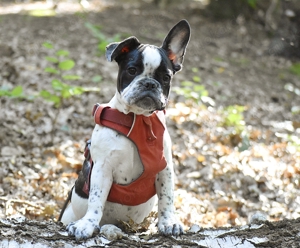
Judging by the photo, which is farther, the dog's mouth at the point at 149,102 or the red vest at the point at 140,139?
the red vest at the point at 140,139

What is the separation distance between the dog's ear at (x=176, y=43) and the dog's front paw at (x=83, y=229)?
130 cm

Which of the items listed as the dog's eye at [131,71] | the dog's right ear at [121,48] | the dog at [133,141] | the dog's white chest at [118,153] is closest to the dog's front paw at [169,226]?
the dog at [133,141]

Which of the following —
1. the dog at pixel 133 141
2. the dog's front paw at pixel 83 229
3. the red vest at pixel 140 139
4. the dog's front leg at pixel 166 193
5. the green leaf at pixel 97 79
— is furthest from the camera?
the green leaf at pixel 97 79

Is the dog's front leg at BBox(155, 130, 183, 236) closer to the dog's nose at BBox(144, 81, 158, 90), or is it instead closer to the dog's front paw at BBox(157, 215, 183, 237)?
the dog's front paw at BBox(157, 215, 183, 237)

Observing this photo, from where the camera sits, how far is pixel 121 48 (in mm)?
3117

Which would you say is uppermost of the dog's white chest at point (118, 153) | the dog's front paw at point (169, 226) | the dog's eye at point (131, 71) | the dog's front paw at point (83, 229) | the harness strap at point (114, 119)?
the dog's eye at point (131, 71)

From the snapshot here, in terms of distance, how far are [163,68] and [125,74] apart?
27cm

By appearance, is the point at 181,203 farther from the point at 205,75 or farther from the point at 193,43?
the point at 193,43

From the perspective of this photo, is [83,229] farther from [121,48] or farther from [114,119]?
[121,48]

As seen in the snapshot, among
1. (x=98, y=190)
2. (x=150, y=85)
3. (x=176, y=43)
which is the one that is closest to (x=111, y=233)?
(x=98, y=190)

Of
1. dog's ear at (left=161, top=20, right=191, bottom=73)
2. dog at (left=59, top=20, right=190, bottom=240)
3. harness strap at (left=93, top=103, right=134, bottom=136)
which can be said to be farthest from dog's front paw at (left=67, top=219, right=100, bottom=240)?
dog's ear at (left=161, top=20, right=191, bottom=73)

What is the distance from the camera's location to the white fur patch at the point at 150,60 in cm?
306

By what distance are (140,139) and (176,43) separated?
2.64 feet

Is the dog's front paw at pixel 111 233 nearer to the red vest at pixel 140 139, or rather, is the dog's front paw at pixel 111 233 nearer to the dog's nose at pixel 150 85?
the red vest at pixel 140 139
